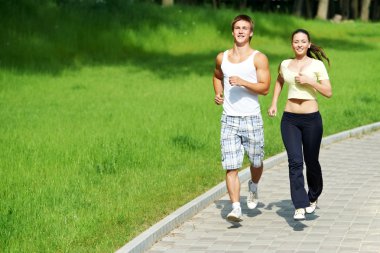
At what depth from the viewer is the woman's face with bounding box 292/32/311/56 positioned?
8.74 meters

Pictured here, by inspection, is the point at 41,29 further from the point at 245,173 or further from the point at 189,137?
the point at 245,173

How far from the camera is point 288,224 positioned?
898 centimetres

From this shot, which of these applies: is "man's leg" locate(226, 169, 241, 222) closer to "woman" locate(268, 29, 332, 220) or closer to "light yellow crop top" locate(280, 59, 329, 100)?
"woman" locate(268, 29, 332, 220)

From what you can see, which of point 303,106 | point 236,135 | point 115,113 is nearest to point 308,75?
point 303,106

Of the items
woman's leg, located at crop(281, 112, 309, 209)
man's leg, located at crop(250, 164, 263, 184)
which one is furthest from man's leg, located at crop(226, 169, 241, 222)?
woman's leg, located at crop(281, 112, 309, 209)

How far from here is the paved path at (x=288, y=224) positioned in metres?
7.96

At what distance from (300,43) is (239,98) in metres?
0.76

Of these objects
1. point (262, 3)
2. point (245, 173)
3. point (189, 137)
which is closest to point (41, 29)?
point (189, 137)

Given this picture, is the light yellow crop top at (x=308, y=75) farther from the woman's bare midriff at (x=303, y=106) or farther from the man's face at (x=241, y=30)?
the man's face at (x=241, y=30)

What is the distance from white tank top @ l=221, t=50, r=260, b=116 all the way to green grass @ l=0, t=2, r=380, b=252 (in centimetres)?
128

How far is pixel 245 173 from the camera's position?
11.6m

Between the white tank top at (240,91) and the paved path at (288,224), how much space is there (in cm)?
109

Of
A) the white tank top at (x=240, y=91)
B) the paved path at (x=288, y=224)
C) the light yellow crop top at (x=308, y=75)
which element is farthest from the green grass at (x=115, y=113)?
the light yellow crop top at (x=308, y=75)

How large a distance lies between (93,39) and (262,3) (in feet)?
168
